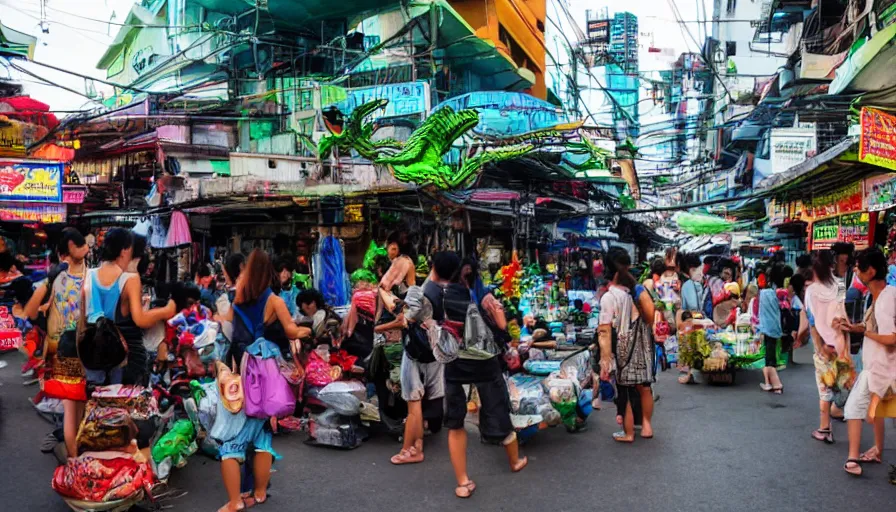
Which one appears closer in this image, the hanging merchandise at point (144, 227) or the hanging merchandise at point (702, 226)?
the hanging merchandise at point (144, 227)

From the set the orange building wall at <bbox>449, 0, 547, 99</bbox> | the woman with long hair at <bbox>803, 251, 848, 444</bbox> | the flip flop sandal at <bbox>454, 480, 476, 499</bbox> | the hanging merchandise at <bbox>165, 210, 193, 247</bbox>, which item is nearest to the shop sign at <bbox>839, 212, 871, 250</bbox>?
the woman with long hair at <bbox>803, 251, 848, 444</bbox>

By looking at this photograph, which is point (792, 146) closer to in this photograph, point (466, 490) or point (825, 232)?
point (825, 232)

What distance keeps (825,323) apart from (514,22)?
22867mm

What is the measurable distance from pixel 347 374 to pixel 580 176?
14.2 meters

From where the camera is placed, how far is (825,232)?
13.2m

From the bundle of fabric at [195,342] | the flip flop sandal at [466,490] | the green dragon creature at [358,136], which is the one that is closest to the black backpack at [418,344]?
the flip flop sandal at [466,490]

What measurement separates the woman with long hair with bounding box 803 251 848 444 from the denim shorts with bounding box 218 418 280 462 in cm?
468

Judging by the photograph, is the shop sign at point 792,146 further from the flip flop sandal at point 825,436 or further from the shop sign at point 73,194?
the shop sign at point 73,194

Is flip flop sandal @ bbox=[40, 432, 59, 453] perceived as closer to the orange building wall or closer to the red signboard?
the red signboard

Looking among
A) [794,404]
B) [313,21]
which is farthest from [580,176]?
[794,404]

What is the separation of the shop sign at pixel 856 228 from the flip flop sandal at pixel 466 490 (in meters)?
10.1

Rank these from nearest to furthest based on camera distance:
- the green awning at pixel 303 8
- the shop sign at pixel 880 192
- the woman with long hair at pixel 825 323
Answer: the woman with long hair at pixel 825 323
the shop sign at pixel 880 192
the green awning at pixel 303 8

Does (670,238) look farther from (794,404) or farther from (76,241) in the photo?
(76,241)

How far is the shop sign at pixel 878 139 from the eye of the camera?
7.74 meters
